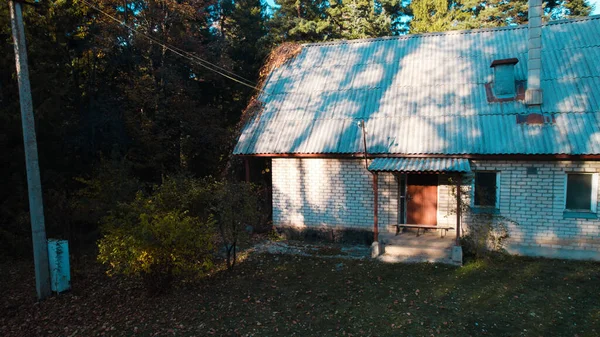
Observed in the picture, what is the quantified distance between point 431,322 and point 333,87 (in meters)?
8.55

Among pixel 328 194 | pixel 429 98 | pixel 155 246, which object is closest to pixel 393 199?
pixel 328 194

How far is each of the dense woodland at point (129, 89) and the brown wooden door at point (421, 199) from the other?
270 inches

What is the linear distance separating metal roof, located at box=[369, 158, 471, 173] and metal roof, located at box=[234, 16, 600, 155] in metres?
0.31

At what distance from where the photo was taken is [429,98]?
11.2m

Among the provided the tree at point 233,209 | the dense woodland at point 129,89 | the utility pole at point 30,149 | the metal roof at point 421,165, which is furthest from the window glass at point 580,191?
the utility pole at point 30,149

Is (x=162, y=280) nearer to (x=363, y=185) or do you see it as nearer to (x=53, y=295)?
(x=53, y=295)

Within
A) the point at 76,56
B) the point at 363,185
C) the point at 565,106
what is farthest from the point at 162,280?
the point at 76,56

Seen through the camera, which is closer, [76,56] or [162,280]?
[162,280]

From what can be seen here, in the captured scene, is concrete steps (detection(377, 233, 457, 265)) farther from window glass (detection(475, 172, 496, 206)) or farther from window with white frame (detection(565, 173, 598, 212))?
window with white frame (detection(565, 173, 598, 212))

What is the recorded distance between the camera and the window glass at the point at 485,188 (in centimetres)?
965

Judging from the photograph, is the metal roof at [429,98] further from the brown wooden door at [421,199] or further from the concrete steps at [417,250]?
the concrete steps at [417,250]

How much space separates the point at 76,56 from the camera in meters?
15.2

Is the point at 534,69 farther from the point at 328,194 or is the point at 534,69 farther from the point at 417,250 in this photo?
the point at 328,194

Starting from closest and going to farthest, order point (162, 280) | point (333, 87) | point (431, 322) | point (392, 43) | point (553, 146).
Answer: point (431, 322), point (162, 280), point (553, 146), point (333, 87), point (392, 43)
